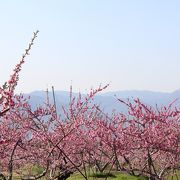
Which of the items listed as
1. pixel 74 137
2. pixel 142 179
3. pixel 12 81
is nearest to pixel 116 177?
pixel 142 179

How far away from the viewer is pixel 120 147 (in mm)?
8516

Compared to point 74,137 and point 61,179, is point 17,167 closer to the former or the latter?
point 61,179

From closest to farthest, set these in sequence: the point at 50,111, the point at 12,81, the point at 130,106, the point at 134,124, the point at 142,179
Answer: the point at 12,81, the point at 130,106, the point at 134,124, the point at 50,111, the point at 142,179

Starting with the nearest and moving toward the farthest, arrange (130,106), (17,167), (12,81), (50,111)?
(12,81), (130,106), (50,111), (17,167)

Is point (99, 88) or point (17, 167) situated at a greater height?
point (99, 88)

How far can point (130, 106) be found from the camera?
818cm

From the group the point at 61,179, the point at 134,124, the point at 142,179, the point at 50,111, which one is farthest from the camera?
the point at 142,179

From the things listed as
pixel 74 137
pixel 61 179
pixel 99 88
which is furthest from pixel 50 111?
pixel 61 179

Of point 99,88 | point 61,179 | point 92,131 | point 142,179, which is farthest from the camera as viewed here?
point 142,179

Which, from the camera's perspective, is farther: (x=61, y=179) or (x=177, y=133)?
(x=61, y=179)

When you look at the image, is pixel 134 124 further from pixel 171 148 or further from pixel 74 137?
pixel 74 137

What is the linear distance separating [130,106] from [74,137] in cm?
320

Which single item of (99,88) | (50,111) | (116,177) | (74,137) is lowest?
(116,177)

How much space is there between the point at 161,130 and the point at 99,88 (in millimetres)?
2012
